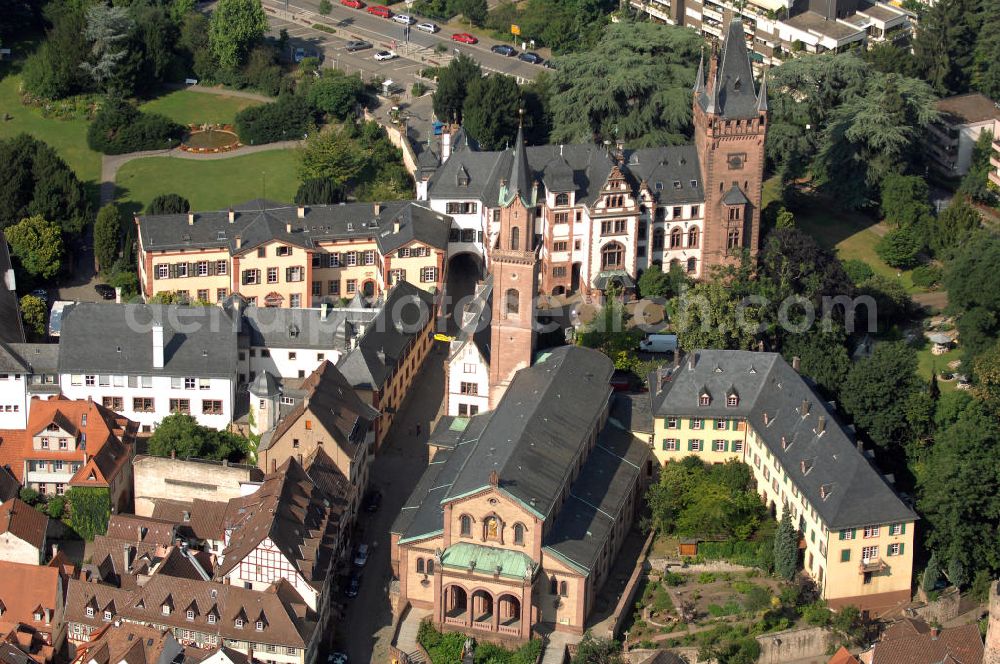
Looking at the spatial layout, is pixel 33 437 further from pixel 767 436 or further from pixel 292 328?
pixel 767 436

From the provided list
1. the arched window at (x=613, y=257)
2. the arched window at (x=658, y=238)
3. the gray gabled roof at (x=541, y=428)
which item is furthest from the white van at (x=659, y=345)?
the gray gabled roof at (x=541, y=428)

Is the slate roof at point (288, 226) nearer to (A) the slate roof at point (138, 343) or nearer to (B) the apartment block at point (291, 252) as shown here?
(B) the apartment block at point (291, 252)

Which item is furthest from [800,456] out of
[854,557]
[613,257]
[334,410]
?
[613,257]

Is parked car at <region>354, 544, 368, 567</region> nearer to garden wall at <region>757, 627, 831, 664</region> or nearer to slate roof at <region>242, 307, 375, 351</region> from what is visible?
slate roof at <region>242, 307, 375, 351</region>

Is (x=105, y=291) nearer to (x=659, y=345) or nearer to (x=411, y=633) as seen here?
Answer: (x=659, y=345)

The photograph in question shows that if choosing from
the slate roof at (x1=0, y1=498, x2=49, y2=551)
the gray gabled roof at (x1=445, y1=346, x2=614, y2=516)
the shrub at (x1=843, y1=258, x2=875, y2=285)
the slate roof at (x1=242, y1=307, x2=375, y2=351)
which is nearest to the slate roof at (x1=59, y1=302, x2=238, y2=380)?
the slate roof at (x1=242, y1=307, x2=375, y2=351)
